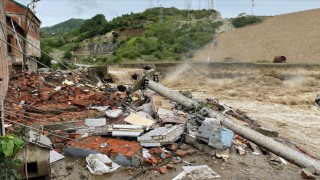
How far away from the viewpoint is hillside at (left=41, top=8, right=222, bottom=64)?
40.4 metres

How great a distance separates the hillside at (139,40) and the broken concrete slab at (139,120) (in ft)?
91.8

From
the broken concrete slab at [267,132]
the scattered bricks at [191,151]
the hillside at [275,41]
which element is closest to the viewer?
the scattered bricks at [191,151]

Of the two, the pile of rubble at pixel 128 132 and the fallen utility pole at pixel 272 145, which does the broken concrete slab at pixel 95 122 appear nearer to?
the pile of rubble at pixel 128 132

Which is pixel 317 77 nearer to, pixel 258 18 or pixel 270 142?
pixel 270 142

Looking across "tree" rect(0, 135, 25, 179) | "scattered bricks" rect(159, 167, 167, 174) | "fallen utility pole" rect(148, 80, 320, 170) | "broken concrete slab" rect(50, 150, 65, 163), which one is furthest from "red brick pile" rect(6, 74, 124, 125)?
"tree" rect(0, 135, 25, 179)

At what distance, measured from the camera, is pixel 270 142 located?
22.4 ft

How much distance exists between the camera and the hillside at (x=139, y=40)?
40375 millimetres

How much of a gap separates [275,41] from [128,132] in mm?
32312

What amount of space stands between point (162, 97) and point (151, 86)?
537mm

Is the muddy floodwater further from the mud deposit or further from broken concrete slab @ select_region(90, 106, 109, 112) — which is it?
broken concrete slab @ select_region(90, 106, 109, 112)

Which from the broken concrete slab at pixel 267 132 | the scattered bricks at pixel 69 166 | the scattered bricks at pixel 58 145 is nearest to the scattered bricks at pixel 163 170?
the scattered bricks at pixel 69 166

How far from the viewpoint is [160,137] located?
6660 mm

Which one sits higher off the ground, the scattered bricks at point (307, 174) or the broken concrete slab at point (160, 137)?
the broken concrete slab at point (160, 137)

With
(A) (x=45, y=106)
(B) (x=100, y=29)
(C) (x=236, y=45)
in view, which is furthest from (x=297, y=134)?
(B) (x=100, y=29)
